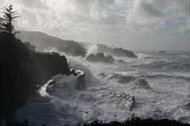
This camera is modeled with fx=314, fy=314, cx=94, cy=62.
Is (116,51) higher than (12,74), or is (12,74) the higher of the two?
(116,51)

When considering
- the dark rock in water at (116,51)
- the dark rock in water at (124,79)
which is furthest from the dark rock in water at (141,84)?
the dark rock in water at (116,51)

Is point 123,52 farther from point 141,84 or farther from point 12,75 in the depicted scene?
point 12,75

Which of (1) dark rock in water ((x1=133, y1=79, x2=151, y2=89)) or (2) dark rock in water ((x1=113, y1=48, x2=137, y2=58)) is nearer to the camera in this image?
(1) dark rock in water ((x1=133, y1=79, x2=151, y2=89))

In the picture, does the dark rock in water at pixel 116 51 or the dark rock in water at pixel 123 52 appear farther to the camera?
the dark rock in water at pixel 116 51

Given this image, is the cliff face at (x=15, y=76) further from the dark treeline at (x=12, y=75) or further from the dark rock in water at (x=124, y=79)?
the dark rock in water at (x=124, y=79)

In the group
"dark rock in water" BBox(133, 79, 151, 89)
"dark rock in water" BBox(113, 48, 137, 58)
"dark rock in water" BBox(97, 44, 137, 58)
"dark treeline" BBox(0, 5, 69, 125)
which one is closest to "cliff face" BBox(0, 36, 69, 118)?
"dark treeline" BBox(0, 5, 69, 125)

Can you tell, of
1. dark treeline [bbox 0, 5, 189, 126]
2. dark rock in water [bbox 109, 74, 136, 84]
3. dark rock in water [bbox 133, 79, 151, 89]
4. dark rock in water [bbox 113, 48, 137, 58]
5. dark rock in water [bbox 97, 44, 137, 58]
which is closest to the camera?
dark treeline [bbox 0, 5, 189, 126]

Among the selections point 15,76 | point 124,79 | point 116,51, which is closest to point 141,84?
point 124,79

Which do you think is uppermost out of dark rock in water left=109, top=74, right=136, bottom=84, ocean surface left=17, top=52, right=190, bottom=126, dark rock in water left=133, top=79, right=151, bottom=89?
dark rock in water left=109, top=74, right=136, bottom=84

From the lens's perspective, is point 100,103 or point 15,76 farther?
point 100,103

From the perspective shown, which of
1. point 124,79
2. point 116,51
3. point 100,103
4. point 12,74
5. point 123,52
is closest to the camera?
point 12,74

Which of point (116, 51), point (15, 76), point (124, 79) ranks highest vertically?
point (116, 51)

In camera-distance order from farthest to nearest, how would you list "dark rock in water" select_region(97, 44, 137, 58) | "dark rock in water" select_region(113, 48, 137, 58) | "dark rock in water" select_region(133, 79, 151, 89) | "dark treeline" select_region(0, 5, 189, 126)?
"dark rock in water" select_region(97, 44, 137, 58) < "dark rock in water" select_region(113, 48, 137, 58) < "dark rock in water" select_region(133, 79, 151, 89) < "dark treeline" select_region(0, 5, 189, 126)

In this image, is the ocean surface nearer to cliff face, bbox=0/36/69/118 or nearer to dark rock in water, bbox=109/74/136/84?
dark rock in water, bbox=109/74/136/84
